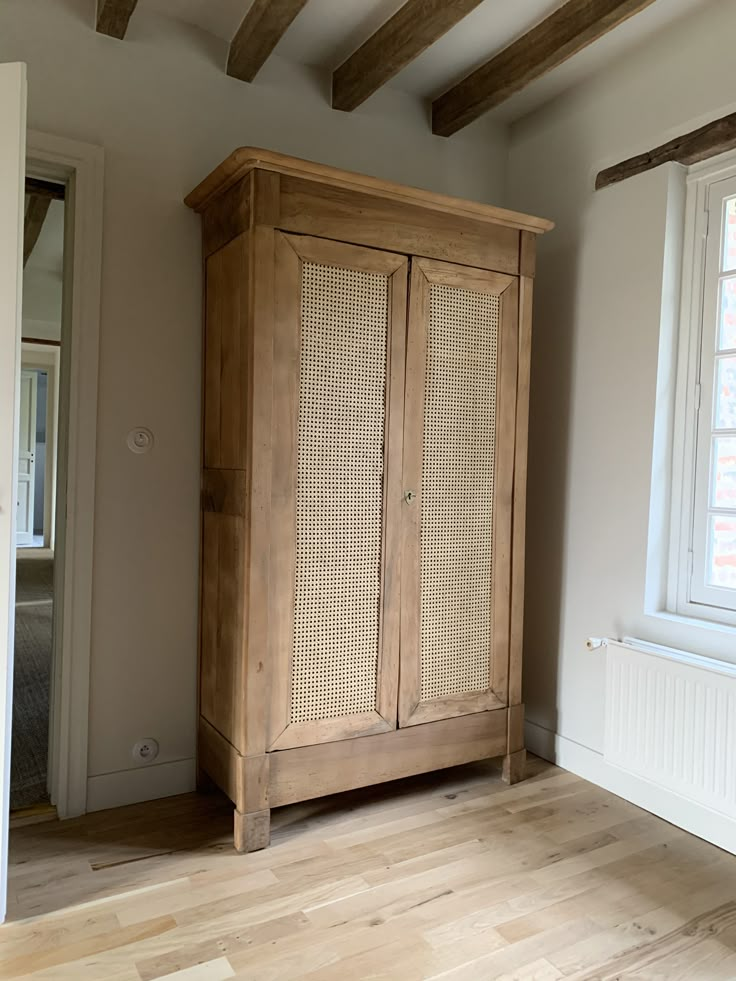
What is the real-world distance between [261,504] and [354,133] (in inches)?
63.6

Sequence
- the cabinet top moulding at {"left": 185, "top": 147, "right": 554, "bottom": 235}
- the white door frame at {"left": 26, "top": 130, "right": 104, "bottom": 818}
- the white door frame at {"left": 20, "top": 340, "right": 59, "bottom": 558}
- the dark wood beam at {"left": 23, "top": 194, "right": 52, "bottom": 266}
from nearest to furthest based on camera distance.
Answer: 1. the cabinet top moulding at {"left": 185, "top": 147, "right": 554, "bottom": 235}
2. the white door frame at {"left": 26, "top": 130, "right": 104, "bottom": 818}
3. the dark wood beam at {"left": 23, "top": 194, "right": 52, "bottom": 266}
4. the white door frame at {"left": 20, "top": 340, "right": 59, "bottom": 558}

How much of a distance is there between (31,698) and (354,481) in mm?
2061

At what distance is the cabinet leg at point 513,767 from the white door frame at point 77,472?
148 centimetres

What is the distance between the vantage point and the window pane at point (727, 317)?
239cm

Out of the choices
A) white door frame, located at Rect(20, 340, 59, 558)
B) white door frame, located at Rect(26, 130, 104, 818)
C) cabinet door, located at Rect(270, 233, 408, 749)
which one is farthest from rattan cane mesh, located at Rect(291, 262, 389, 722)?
white door frame, located at Rect(20, 340, 59, 558)

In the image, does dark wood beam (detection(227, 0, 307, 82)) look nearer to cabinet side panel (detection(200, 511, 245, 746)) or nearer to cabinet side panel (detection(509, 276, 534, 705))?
cabinet side panel (detection(509, 276, 534, 705))

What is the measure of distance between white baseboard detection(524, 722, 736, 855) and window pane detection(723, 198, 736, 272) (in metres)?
1.75

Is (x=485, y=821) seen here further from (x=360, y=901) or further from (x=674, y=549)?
(x=674, y=549)

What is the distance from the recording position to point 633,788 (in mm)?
2559

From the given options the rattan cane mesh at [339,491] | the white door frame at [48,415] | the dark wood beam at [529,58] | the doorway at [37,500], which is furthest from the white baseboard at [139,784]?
the white door frame at [48,415]

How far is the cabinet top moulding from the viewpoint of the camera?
2115 mm

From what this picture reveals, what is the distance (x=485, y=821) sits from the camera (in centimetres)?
240

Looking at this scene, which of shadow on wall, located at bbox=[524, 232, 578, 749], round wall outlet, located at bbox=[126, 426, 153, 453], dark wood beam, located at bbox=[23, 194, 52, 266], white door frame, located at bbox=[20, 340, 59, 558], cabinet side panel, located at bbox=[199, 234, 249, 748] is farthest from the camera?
white door frame, located at bbox=[20, 340, 59, 558]

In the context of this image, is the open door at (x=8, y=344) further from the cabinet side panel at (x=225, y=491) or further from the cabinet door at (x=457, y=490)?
the cabinet door at (x=457, y=490)
